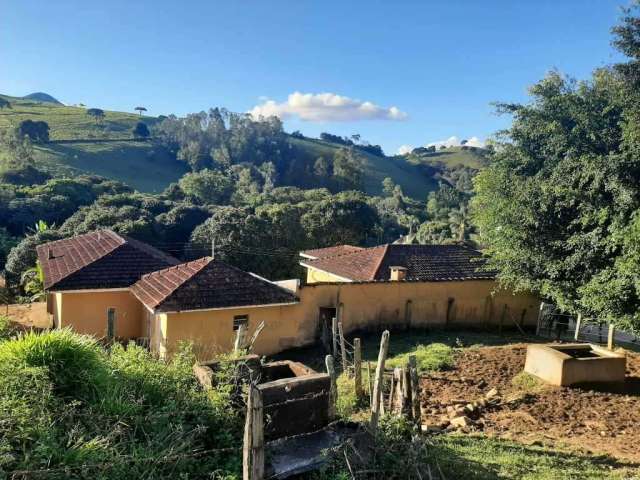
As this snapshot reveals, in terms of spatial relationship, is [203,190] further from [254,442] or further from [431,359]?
[254,442]

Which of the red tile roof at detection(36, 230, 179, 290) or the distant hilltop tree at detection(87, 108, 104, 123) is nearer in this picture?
the red tile roof at detection(36, 230, 179, 290)

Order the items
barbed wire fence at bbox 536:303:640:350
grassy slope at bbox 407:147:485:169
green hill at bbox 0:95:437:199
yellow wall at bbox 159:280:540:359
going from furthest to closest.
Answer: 1. grassy slope at bbox 407:147:485:169
2. green hill at bbox 0:95:437:199
3. barbed wire fence at bbox 536:303:640:350
4. yellow wall at bbox 159:280:540:359

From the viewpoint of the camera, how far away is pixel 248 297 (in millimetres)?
15078

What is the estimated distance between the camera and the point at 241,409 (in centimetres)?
632

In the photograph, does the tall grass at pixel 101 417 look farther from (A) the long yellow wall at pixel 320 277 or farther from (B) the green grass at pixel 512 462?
(A) the long yellow wall at pixel 320 277

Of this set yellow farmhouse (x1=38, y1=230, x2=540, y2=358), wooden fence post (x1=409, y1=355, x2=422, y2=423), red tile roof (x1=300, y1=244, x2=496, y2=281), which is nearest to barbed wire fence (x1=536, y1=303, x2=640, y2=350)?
yellow farmhouse (x1=38, y1=230, x2=540, y2=358)

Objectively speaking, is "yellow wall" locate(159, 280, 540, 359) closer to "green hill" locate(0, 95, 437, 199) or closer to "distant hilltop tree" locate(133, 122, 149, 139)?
"green hill" locate(0, 95, 437, 199)

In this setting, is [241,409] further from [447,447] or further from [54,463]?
→ [447,447]

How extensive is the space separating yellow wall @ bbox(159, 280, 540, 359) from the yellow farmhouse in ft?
0.11

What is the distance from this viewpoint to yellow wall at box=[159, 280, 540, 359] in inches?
567

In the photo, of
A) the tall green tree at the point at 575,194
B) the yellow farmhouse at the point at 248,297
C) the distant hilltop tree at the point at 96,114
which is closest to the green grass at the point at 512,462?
the tall green tree at the point at 575,194

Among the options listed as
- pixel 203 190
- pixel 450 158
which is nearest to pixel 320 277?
pixel 203 190

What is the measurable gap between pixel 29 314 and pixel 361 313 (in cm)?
1297

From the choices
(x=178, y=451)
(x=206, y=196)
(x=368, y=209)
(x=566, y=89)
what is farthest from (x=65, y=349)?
(x=206, y=196)
